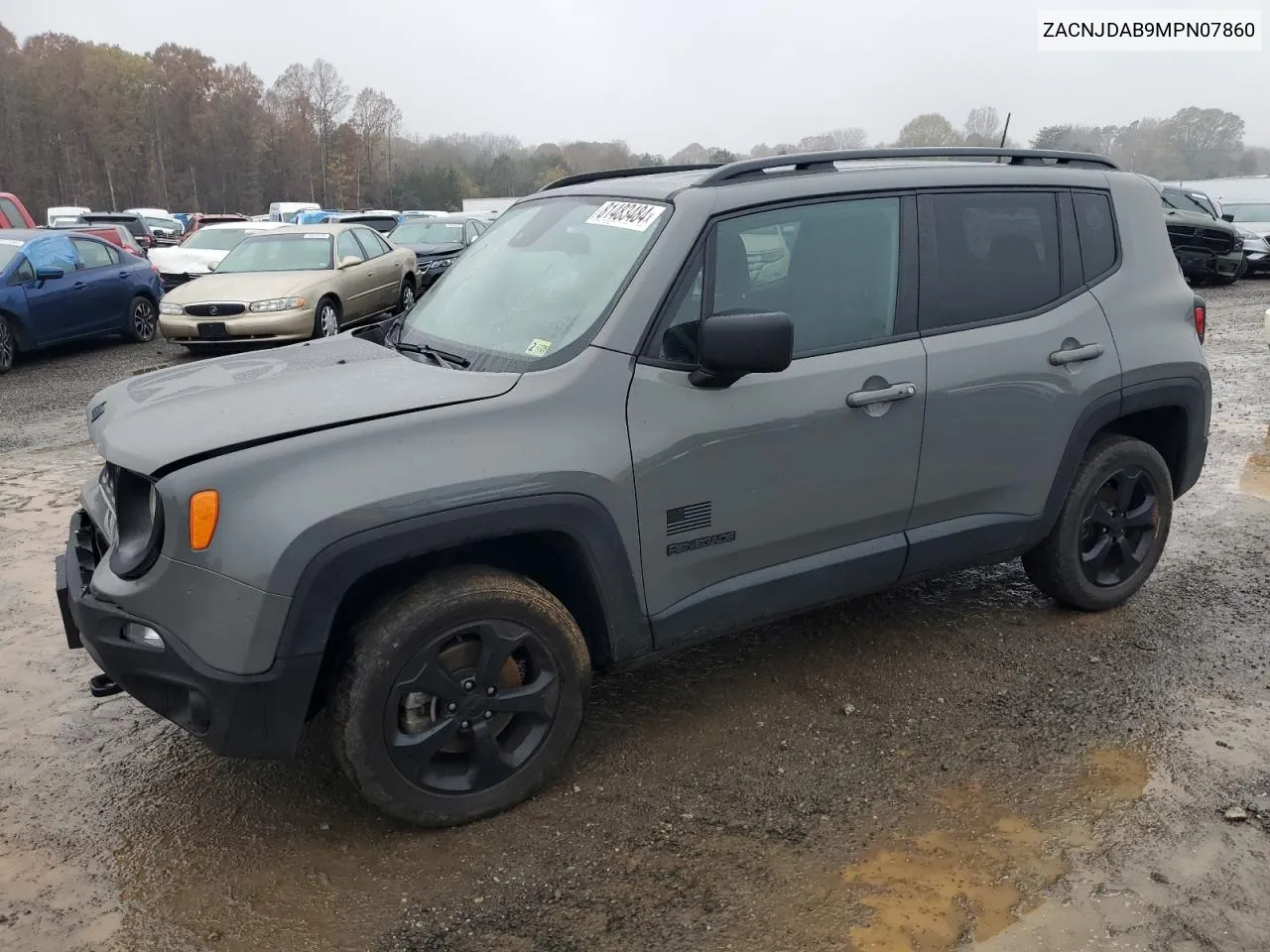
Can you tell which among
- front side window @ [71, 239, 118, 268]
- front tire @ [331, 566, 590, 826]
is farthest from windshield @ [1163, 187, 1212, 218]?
front tire @ [331, 566, 590, 826]

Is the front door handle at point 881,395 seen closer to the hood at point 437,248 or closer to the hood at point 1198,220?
the hood at point 437,248

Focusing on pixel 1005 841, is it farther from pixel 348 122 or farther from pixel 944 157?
pixel 348 122

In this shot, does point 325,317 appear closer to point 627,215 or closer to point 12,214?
point 12,214

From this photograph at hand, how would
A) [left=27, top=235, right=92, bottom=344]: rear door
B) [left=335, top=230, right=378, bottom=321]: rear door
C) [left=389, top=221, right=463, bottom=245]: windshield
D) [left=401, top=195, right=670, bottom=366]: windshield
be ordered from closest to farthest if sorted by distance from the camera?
[left=401, top=195, right=670, bottom=366]: windshield
[left=27, top=235, right=92, bottom=344]: rear door
[left=335, top=230, right=378, bottom=321]: rear door
[left=389, top=221, right=463, bottom=245]: windshield

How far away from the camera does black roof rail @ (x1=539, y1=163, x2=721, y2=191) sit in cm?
380

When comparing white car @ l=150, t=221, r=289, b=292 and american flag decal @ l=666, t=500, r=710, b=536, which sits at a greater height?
white car @ l=150, t=221, r=289, b=292

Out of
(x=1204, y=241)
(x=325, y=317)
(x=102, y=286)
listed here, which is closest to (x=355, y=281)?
(x=325, y=317)

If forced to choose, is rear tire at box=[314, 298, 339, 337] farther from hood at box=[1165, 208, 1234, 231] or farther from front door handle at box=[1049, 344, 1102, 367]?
hood at box=[1165, 208, 1234, 231]

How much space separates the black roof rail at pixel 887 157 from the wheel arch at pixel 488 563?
4.21ft

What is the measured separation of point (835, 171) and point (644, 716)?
2.06 m

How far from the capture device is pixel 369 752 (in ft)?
8.93

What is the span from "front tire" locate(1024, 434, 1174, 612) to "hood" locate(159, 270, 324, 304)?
9.30 m

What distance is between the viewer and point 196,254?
1662cm

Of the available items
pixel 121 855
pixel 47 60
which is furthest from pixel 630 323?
pixel 47 60
